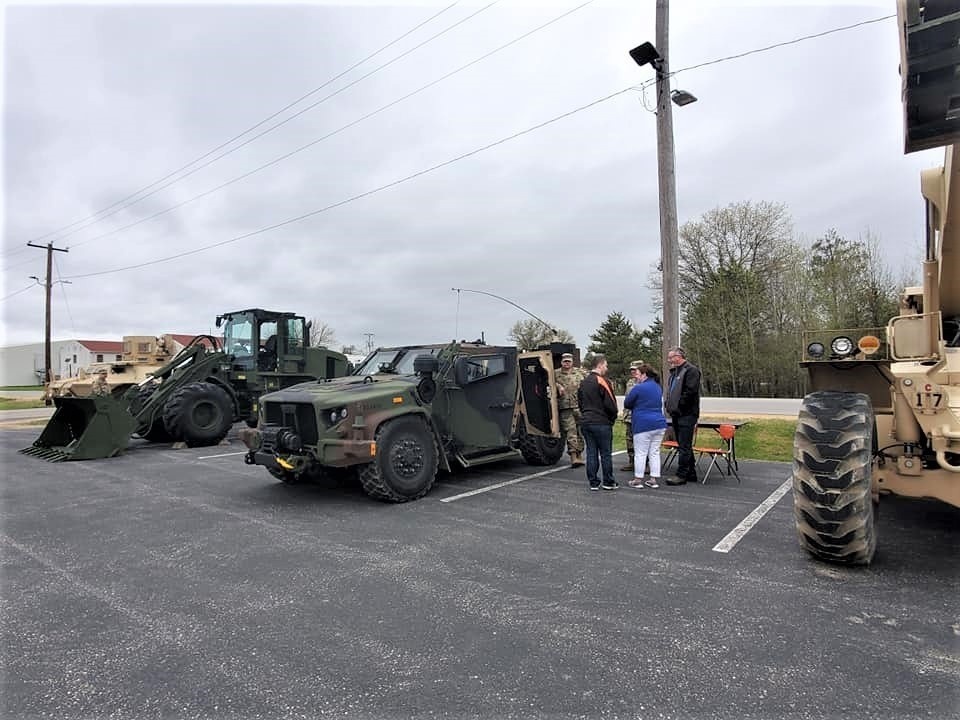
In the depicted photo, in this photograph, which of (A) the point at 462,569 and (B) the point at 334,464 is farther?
(B) the point at 334,464

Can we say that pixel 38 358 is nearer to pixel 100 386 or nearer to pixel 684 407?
pixel 100 386

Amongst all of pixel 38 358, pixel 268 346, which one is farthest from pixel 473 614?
pixel 38 358

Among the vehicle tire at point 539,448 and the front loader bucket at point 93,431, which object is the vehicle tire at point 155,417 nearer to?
the front loader bucket at point 93,431

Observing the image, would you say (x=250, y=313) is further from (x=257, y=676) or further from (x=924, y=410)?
(x=924, y=410)

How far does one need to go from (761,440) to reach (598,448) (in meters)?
4.89

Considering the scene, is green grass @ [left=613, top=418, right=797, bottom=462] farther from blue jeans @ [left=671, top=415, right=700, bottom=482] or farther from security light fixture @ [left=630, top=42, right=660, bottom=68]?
security light fixture @ [left=630, top=42, right=660, bottom=68]

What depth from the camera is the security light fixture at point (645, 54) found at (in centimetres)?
832

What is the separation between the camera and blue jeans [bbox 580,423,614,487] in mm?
6637

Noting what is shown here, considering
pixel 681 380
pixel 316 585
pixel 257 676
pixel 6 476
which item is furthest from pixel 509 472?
pixel 6 476

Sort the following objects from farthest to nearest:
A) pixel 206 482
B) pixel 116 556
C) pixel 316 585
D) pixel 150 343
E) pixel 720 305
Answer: pixel 720 305, pixel 150 343, pixel 206 482, pixel 116 556, pixel 316 585

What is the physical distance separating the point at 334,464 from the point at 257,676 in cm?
319

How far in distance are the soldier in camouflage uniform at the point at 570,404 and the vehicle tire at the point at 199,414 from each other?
22.6 ft

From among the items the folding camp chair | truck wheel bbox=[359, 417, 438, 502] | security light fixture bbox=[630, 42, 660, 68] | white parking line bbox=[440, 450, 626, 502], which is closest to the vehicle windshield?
truck wheel bbox=[359, 417, 438, 502]

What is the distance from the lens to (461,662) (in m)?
2.73
